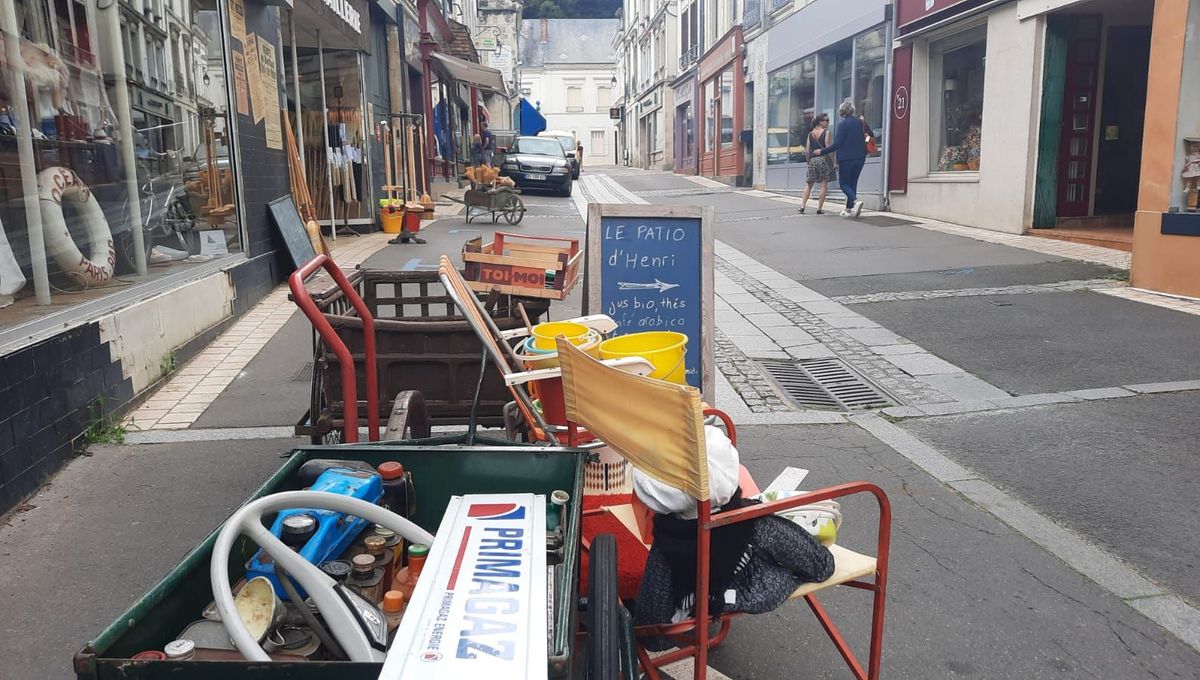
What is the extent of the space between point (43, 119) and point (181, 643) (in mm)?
5164

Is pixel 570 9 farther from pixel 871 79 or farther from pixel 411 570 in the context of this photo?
pixel 411 570

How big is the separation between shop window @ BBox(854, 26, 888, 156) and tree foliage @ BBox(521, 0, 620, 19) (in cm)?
6774

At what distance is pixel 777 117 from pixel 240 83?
18.1m

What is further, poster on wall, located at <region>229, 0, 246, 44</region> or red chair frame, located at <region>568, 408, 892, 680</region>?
poster on wall, located at <region>229, 0, 246, 44</region>

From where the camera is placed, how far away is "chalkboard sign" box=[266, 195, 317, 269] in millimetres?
9523

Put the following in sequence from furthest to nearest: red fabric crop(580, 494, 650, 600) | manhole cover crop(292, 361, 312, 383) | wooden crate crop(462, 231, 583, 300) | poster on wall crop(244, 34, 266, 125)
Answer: poster on wall crop(244, 34, 266, 125) → manhole cover crop(292, 361, 312, 383) → wooden crate crop(462, 231, 583, 300) → red fabric crop(580, 494, 650, 600)

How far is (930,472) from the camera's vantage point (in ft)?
14.5

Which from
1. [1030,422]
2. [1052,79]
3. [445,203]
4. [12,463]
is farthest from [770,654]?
[445,203]

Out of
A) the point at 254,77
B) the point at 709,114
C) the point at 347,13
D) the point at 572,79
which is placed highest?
the point at 572,79

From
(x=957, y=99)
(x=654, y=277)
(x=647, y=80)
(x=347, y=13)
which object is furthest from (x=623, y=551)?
(x=647, y=80)

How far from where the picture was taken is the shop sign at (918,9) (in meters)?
14.1

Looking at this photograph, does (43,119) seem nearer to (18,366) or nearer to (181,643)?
(18,366)

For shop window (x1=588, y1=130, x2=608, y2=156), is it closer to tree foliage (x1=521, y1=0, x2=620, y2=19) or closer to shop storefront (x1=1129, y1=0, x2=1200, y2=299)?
tree foliage (x1=521, y1=0, x2=620, y2=19)

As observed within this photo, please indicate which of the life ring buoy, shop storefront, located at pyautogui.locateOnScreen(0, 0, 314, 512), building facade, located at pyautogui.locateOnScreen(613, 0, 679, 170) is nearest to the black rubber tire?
shop storefront, located at pyautogui.locateOnScreen(0, 0, 314, 512)
